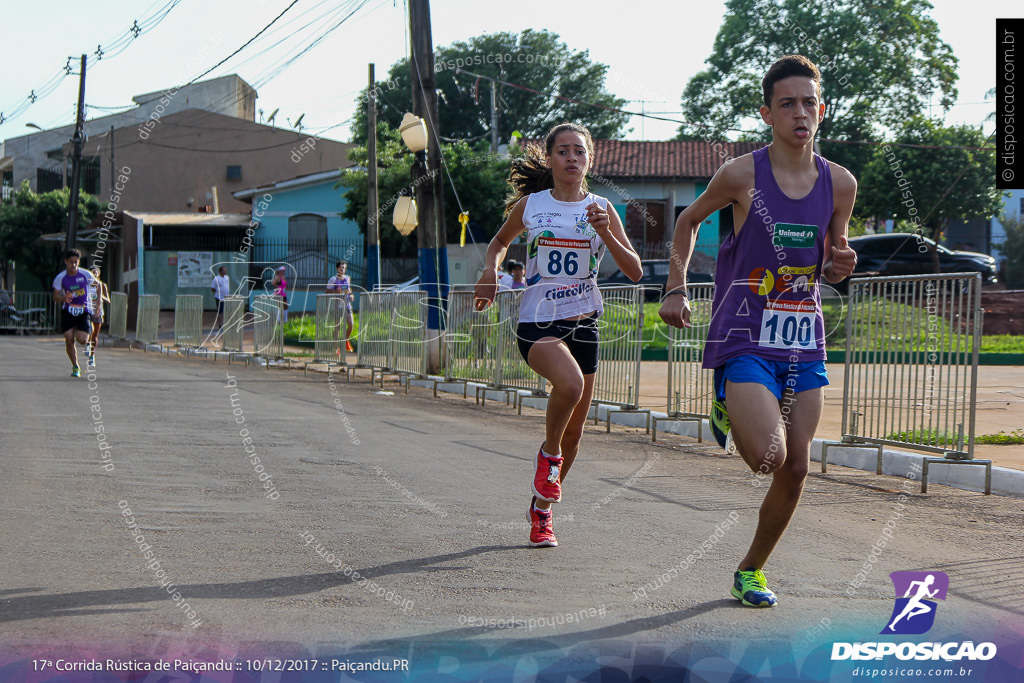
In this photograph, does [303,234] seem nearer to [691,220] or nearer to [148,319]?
[148,319]

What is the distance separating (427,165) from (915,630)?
14.4 m

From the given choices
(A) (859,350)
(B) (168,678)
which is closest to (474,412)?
(A) (859,350)

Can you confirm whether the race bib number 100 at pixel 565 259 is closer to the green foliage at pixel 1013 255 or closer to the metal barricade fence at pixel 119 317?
the metal barricade fence at pixel 119 317

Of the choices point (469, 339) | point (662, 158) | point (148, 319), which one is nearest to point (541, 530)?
point (469, 339)

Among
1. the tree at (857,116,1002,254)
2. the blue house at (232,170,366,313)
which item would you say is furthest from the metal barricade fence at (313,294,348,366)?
the tree at (857,116,1002,254)

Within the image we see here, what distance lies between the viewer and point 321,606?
13.5ft

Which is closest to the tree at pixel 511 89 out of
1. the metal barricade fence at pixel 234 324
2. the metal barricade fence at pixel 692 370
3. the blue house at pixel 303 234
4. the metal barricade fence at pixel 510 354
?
the blue house at pixel 303 234

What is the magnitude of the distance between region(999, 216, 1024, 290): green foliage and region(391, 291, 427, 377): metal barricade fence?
103 feet

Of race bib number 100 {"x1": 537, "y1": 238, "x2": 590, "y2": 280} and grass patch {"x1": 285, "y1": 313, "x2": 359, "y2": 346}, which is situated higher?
race bib number 100 {"x1": 537, "y1": 238, "x2": 590, "y2": 280}

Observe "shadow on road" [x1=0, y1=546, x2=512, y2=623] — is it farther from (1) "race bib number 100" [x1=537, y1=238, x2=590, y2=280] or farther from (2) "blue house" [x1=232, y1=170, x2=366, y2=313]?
(2) "blue house" [x1=232, y1=170, x2=366, y2=313]

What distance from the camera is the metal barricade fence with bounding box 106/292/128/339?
30.3m

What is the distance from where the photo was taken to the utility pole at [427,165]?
1762cm

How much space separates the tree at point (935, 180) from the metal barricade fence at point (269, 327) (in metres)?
20.5

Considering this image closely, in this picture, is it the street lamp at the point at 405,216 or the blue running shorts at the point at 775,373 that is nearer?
the blue running shorts at the point at 775,373
